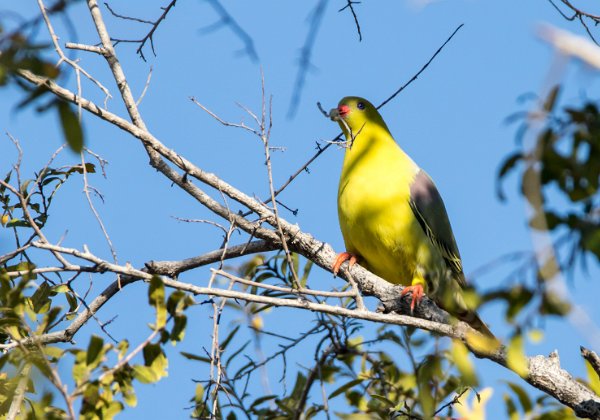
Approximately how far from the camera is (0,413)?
254cm

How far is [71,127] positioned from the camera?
134cm

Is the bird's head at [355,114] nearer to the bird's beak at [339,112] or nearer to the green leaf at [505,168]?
the bird's beak at [339,112]

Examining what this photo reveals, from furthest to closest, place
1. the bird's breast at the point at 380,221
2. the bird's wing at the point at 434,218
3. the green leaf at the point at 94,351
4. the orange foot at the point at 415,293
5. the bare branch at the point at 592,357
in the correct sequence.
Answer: the bird's wing at the point at 434,218 < the bird's breast at the point at 380,221 < the orange foot at the point at 415,293 < the bare branch at the point at 592,357 < the green leaf at the point at 94,351

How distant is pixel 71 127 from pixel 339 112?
371 centimetres

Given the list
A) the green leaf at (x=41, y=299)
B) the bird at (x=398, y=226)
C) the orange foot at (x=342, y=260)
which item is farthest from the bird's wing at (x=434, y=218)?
the green leaf at (x=41, y=299)

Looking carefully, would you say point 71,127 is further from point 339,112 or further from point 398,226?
point 339,112

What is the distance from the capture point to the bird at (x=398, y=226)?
4191 millimetres

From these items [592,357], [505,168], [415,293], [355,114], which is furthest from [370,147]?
[505,168]

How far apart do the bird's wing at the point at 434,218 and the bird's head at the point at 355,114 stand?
19.5 inches

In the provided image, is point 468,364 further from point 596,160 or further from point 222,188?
point 222,188

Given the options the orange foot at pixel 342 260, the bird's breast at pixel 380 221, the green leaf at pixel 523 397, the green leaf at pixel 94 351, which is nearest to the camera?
the green leaf at pixel 94 351

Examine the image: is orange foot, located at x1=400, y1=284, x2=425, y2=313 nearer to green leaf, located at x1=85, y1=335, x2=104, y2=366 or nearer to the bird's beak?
the bird's beak

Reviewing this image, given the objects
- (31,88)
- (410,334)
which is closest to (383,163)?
(410,334)

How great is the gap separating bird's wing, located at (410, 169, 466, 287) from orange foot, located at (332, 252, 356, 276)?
0.44m
